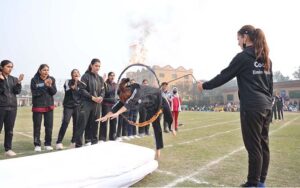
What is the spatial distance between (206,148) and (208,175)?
A: 3.15 meters

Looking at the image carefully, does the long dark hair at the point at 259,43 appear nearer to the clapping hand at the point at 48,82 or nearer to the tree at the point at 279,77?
the clapping hand at the point at 48,82

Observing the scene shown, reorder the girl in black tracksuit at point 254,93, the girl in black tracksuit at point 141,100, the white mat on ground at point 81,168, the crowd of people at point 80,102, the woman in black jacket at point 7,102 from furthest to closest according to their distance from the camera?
the woman in black jacket at point 7,102, the crowd of people at point 80,102, the girl in black tracksuit at point 141,100, the girl in black tracksuit at point 254,93, the white mat on ground at point 81,168

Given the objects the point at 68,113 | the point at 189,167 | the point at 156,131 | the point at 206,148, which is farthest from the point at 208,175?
the point at 68,113

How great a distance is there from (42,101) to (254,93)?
6.11m

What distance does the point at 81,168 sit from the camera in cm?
411

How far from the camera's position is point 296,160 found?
695 centimetres

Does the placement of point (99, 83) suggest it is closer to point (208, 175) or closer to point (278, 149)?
point (208, 175)

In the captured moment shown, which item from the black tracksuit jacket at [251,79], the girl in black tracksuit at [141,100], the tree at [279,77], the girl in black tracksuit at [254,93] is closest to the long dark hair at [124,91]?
the girl in black tracksuit at [141,100]

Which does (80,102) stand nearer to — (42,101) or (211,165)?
(42,101)

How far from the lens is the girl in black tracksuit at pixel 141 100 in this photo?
6.47 meters

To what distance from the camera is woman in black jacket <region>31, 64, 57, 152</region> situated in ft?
27.1

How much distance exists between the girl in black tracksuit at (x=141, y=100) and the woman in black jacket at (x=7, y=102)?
9.66 ft

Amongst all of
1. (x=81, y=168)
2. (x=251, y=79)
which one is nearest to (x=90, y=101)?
(x=81, y=168)

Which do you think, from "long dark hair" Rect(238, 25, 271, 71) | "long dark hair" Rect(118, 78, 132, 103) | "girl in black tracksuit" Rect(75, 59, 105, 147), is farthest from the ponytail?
"girl in black tracksuit" Rect(75, 59, 105, 147)
